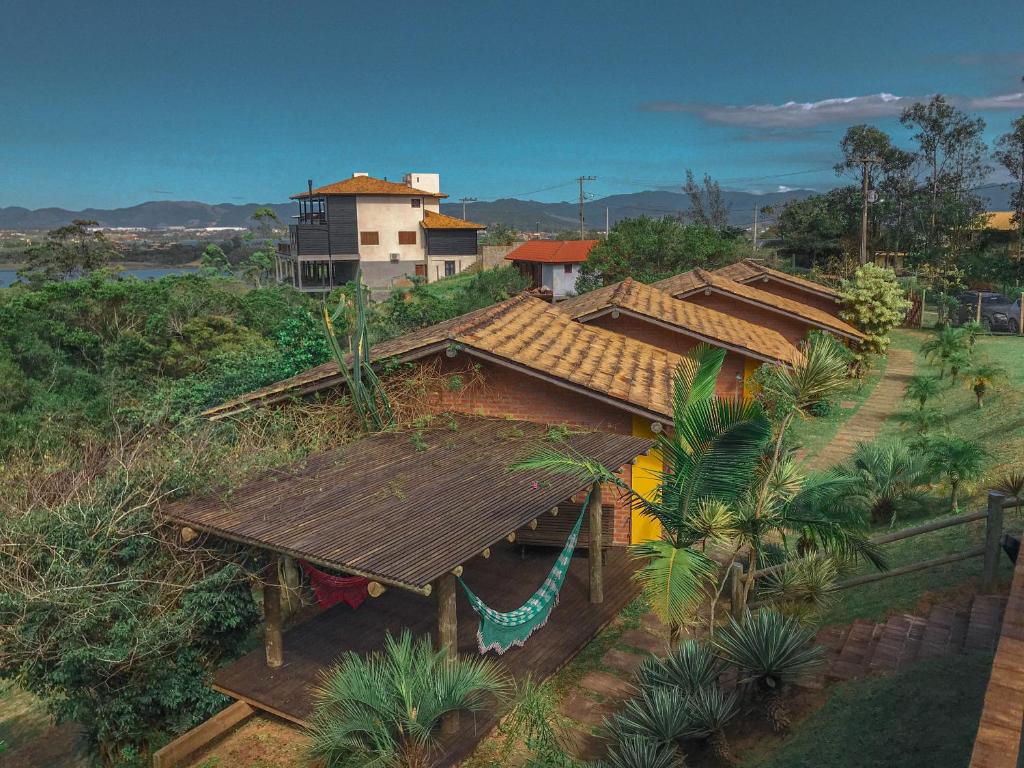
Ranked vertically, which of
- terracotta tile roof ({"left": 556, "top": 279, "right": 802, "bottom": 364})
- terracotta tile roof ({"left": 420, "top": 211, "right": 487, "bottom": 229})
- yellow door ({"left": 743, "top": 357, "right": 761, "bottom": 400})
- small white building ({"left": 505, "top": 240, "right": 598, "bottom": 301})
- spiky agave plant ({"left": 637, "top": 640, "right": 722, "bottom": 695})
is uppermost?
terracotta tile roof ({"left": 420, "top": 211, "right": 487, "bottom": 229})

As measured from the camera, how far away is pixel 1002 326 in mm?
33250

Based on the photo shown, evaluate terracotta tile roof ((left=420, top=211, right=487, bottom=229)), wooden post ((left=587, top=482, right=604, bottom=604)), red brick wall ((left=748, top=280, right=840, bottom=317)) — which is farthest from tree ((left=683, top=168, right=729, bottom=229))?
wooden post ((left=587, top=482, right=604, bottom=604))

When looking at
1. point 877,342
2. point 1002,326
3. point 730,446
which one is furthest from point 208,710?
point 1002,326

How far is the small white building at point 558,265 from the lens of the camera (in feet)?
189

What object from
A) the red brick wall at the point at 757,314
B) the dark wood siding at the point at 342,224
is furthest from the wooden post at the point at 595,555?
the dark wood siding at the point at 342,224

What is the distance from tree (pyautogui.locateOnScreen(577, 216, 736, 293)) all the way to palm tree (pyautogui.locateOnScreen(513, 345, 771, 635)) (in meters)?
33.4

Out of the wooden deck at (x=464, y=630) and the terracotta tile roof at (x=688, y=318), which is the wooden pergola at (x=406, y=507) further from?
the terracotta tile roof at (x=688, y=318)

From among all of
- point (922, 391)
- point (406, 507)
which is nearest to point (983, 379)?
point (922, 391)

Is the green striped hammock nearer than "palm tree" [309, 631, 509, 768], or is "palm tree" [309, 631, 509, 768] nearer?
"palm tree" [309, 631, 509, 768]

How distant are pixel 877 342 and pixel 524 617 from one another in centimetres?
2478

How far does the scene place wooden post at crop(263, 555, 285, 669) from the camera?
30.7 ft

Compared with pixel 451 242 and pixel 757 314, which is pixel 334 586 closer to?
pixel 757 314

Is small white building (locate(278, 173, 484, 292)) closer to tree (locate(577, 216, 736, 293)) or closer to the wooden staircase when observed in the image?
tree (locate(577, 216, 736, 293))

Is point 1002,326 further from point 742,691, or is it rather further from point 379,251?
point 379,251
